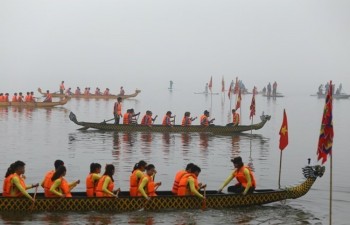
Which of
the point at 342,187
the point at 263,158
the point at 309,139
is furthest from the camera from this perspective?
the point at 309,139

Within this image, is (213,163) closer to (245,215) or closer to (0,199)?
(245,215)

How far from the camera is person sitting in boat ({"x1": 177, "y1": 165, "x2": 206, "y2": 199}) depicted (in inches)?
704

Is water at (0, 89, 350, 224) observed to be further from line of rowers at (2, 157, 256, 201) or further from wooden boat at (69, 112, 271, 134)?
line of rowers at (2, 157, 256, 201)

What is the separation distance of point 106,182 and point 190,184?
240 cm

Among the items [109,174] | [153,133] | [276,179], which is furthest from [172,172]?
[153,133]

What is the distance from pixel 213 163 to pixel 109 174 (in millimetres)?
11840

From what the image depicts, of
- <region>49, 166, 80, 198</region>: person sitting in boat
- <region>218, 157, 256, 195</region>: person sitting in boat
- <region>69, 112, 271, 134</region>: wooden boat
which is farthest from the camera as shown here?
<region>69, 112, 271, 134</region>: wooden boat

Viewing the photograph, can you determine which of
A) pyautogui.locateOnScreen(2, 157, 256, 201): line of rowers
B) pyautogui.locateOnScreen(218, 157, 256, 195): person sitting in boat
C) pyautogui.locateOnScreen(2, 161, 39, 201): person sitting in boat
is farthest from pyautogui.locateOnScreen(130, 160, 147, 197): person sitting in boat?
pyautogui.locateOnScreen(2, 161, 39, 201): person sitting in boat

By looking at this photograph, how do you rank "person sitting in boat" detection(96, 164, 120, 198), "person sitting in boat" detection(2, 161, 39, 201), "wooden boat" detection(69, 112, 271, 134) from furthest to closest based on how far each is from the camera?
"wooden boat" detection(69, 112, 271, 134) < "person sitting in boat" detection(96, 164, 120, 198) < "person sitting in boat" detection(2, 161, 39, 201)

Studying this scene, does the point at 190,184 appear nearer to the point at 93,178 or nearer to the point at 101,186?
the point at 101,186

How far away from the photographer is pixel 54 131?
137 ft

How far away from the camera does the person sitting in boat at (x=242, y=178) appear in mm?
18484

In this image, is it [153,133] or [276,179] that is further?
[153,133]

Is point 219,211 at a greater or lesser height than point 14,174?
lesser
